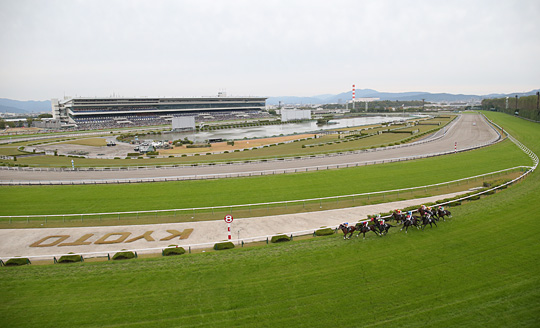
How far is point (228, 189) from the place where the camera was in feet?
85.3

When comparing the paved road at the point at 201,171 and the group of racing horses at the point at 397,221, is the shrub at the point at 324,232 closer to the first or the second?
the group of racing horses at the point at 397,221

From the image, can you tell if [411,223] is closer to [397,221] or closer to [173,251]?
[397,221]

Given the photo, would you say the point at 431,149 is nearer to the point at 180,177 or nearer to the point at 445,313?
the point at 180,177

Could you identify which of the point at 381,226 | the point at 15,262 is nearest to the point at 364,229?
the point at 381,226

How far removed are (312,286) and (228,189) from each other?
15903 millimetres

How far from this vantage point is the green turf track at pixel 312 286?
9.36 meters

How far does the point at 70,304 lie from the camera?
1050cm

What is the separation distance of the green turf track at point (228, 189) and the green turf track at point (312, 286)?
32.2ft

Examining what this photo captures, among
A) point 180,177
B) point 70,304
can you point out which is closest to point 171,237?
point 70,304

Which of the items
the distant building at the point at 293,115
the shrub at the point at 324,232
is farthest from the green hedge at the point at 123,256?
the distant building at the point at 293,115

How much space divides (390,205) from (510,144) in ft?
109

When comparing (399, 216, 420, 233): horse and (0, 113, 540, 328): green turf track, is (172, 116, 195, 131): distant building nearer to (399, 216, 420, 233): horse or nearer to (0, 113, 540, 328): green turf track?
(0, 113, 540, 328): green turf track

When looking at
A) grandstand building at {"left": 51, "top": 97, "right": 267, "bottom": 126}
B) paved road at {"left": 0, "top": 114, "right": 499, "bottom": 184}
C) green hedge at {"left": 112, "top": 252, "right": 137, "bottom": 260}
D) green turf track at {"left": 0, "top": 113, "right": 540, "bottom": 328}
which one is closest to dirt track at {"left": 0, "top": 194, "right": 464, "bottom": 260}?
green hedge at {"left": 112, "top": 252, "right": 137, "bottom": 260}

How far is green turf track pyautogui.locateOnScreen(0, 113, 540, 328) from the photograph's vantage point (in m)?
9.36
